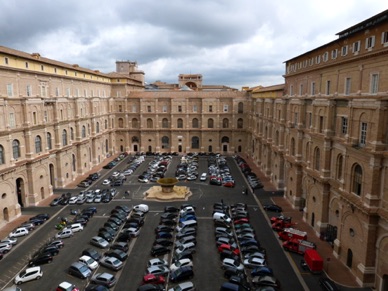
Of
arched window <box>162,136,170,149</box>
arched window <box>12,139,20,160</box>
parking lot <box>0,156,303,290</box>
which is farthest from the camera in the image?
arched window <box>162,136,170,149</box>

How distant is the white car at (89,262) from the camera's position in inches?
1213

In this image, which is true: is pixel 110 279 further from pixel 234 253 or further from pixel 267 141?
pixel 267 141

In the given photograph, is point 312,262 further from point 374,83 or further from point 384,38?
point 384,38

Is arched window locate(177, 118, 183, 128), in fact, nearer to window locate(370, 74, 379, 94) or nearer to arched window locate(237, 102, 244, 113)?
arched window locate(237, 102, 244, 113)

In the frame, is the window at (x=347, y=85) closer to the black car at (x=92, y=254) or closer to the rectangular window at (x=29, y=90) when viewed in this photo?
the black car at (x=92, y=254)

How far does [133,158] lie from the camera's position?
82.8m

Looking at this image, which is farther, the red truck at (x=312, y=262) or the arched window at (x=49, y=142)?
the arched window at (x=49, y=142)

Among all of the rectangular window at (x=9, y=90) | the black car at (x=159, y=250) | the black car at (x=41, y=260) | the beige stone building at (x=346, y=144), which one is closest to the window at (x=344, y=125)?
the beige stone building at (x=346, y=144)

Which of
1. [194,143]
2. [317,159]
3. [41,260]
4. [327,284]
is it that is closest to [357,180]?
[327,284]

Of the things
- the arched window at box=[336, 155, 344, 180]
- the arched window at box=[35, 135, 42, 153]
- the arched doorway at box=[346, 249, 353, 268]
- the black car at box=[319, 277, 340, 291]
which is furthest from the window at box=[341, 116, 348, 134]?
the arched window at box=[35, 135, 42, 153]

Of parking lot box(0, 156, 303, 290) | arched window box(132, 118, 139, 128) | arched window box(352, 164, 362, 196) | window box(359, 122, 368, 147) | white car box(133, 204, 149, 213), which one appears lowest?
parking lot box(0, 156, 303, 290)

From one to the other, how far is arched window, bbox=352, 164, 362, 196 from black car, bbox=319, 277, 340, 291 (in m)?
8.66

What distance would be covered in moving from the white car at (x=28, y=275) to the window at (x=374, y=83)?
3650cm

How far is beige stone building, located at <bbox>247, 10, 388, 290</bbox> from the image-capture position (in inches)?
1068
